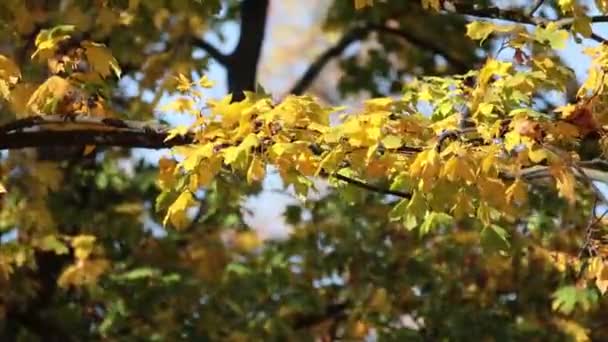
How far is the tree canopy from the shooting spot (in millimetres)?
4266

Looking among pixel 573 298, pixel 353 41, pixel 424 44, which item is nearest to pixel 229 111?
pixel 573 298

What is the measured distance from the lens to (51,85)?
4863mm

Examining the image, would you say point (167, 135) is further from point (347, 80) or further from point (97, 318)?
point (347, 80)

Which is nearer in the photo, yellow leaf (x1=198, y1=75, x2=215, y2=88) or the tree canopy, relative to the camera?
the tree canopy

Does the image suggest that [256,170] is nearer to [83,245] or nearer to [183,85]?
[183,85]

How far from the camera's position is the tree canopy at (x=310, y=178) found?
4266mm

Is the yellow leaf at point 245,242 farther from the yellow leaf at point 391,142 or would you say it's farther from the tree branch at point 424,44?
the yellow leaf at point 391,142

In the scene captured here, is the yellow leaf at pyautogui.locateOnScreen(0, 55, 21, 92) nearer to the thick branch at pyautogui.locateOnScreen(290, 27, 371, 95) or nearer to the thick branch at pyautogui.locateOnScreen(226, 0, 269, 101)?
the thick branch at pyautogui.locateOnScreen(226, 0, 269, 101)

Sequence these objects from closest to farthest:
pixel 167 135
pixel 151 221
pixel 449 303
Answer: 1. pixel 167 135
2. pixel 449 303
3. pixel 151 221

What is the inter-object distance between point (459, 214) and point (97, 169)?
453cm

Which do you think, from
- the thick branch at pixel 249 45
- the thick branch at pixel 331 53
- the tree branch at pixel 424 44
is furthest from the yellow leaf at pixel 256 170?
the thick branch at pixel 331 53

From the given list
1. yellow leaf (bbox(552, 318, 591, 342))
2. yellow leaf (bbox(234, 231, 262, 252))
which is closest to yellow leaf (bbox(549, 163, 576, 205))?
yellow leaf (bbox(552, 318, 591, 342))

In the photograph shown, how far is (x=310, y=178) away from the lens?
14.4ft

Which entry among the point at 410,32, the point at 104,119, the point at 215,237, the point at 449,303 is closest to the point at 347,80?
the point at 410,32
